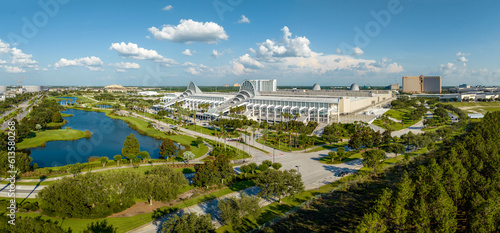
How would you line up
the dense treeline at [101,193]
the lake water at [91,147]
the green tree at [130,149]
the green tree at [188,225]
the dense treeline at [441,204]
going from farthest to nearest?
the lake water at [91,147] < the green tree at [130,149] < the dense treeline at [101,193] < the green tree at [188,225] < the dense treeline at [441,204]

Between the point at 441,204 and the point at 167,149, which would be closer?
the point at 441,204

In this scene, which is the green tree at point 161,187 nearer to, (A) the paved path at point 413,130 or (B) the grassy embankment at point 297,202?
(B) the grassy embankment at point 297,202

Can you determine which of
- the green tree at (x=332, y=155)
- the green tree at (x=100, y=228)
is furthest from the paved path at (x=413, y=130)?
the green tree at (x=100, y=228)

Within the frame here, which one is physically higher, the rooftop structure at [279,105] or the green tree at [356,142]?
the rooftop structure at [279,105]

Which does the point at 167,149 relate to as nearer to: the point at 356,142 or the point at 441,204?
the point at 356,142

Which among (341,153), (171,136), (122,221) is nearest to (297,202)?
(122,221)
